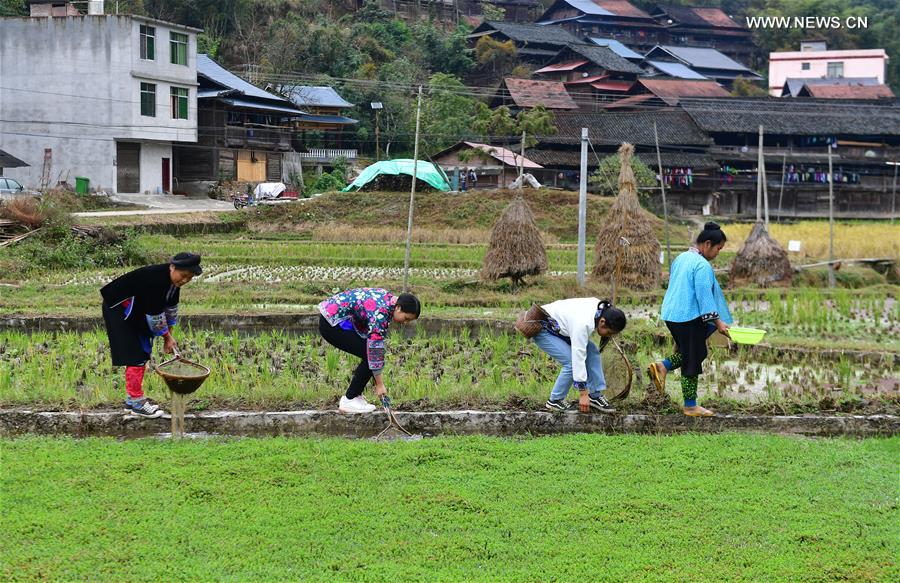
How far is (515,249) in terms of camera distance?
721 inches

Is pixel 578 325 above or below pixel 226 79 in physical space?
below

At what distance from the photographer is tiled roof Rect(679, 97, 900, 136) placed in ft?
147

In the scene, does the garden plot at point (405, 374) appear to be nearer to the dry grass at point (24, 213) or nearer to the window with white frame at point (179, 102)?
the dry grass at point (24, 213)

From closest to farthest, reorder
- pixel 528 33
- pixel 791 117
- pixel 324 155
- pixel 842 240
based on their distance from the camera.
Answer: pixel 842 240, pixel 324 155, pixel 791 117, pixel 528 33

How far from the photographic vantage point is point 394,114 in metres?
45.8

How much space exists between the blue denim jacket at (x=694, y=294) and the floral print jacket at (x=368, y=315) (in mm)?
2413

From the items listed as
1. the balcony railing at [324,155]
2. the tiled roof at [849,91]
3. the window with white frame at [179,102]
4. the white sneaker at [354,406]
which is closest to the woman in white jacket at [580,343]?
the white sneaker at [354,406]

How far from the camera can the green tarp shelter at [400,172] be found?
34406 mm

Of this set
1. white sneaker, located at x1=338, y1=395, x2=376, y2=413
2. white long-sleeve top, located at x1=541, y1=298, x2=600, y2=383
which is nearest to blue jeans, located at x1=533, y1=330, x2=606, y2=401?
white long-sleeve top, located at x1=541, y1=298, x2=600, y2=383

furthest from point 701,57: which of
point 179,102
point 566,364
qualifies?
point 566,364

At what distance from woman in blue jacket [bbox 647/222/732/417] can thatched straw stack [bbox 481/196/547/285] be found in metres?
10.00

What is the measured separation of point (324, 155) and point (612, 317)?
37472 millimetres

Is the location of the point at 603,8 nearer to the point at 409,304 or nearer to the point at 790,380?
the point at 790,380

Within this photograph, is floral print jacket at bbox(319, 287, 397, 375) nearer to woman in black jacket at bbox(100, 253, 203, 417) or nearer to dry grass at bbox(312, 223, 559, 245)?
woman in black jacket at bbox(100, 253, 203, 417)
